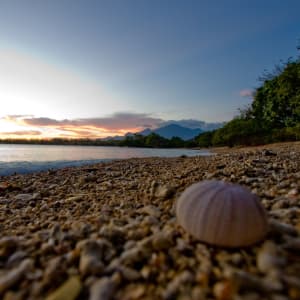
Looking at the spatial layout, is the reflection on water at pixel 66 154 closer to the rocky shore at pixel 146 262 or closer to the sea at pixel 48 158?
the sea at pixel 48 158

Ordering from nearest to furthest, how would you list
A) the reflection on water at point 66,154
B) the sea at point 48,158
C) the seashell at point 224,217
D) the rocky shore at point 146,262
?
the rocky shore at point 146,262 < the seashell at point 224,217 < the sea at point 48,158 < the reflection on water at point 66,154

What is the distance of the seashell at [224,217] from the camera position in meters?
1.93

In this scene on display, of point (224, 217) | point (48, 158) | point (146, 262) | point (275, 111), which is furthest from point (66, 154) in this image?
point (224, 217)

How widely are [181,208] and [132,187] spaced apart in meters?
2.91

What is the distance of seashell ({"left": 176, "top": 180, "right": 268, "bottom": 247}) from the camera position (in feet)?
6.32

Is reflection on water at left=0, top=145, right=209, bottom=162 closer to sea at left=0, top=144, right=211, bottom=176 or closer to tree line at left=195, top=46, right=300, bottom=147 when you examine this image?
sea at left=0, top=144, right=211, bottom=176

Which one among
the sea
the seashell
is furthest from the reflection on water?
the seashell

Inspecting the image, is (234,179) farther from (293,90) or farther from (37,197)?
(293,90)

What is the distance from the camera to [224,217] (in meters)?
1.98

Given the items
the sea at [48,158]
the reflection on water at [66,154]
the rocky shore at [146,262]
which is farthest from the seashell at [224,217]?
the reflection on water at [66,154]

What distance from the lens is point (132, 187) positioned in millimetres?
5102

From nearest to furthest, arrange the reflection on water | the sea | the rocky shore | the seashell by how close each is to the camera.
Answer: the rocky shore
the seashell
the sea
the reflection on water

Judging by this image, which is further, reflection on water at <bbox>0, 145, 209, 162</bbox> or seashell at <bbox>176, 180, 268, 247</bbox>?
reflection on water at <bbox>0, 145, 209, 162</bbox>

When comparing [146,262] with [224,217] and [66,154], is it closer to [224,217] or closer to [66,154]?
[224,217]
